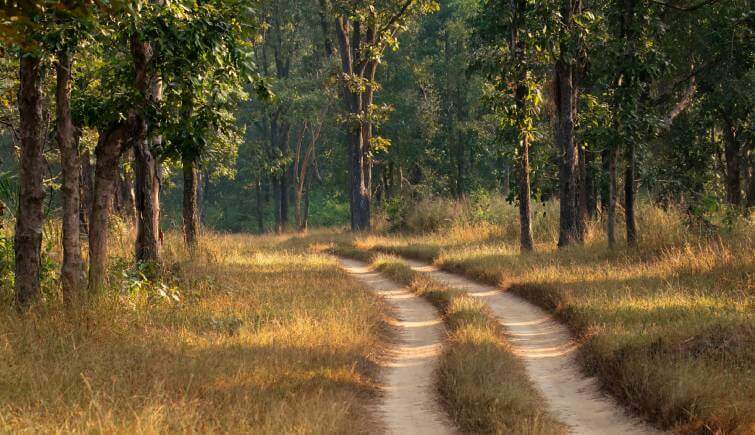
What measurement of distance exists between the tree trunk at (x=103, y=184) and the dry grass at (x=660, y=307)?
23.0 ft

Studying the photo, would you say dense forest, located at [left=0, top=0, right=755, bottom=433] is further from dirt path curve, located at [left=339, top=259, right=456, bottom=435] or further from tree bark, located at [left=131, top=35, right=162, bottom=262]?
dirt path curve, located at [left=339, top=259, right=456, bottom=435]

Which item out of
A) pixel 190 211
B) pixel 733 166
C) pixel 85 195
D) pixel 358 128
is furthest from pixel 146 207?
pixel 733 166

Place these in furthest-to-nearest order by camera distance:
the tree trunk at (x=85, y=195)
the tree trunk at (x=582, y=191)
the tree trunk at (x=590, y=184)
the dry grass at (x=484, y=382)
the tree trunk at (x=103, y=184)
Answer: the tree trunk at (x=590, y=184) → the tree trunk at (x=582, y=191) → the tree trunk at (x=85, y=195) → the tree trunk at (x=103, y=184) → the dry grass at (x=484, y=382)

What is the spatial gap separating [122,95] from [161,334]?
348 cm

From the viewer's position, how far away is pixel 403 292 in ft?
51.7

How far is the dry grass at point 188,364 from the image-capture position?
19.8 feet

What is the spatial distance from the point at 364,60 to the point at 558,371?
24989mm

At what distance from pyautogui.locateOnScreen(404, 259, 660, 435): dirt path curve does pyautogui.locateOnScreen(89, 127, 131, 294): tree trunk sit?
627 centimetres

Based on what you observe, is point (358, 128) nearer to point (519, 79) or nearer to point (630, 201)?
point (519, 79)

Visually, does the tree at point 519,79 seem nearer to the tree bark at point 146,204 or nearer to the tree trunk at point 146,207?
the tree bark at point 146,204

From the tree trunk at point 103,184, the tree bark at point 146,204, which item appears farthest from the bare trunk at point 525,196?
the tree trunk at point 103,184

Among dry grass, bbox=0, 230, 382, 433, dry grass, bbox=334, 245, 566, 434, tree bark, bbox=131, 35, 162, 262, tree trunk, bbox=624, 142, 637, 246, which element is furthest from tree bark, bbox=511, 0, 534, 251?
tree bark, bbox=131, 35, 162, 262

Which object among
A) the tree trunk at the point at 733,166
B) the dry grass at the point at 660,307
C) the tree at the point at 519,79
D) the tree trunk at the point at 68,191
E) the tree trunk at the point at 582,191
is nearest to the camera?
the dry grass at the point at 660,307

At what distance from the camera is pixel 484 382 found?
770 cm
